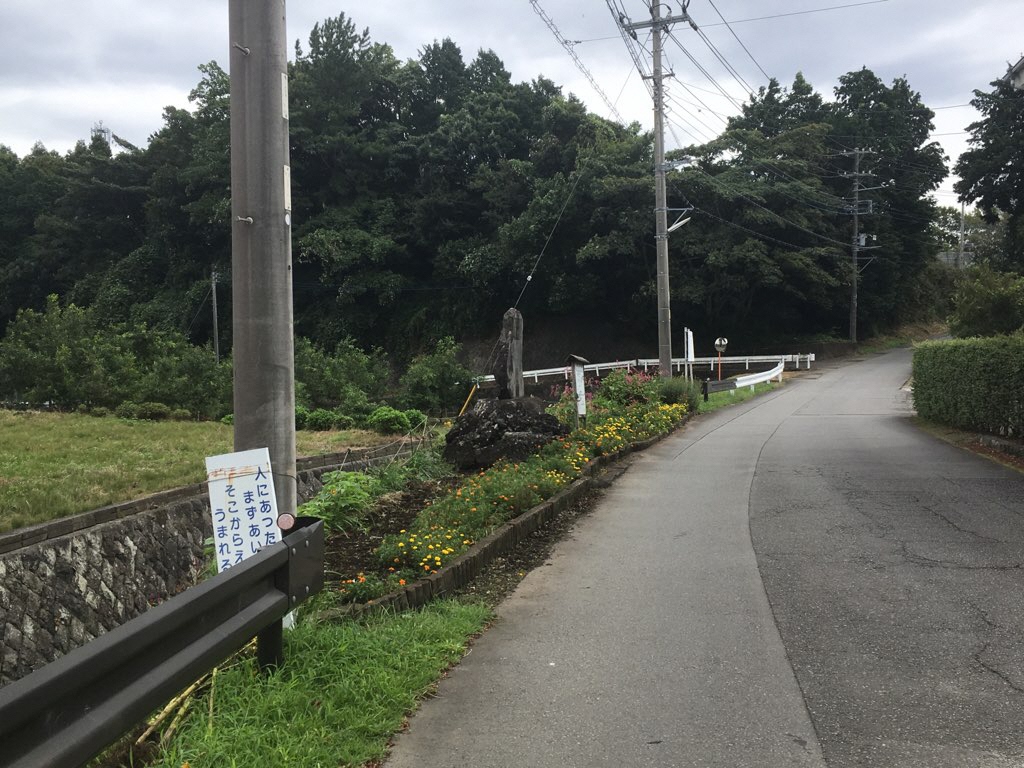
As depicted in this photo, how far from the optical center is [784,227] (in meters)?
40.5

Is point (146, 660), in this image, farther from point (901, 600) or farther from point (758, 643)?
point (901, 600)

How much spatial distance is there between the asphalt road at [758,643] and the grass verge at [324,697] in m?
0.16

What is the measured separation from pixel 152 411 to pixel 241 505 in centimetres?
1704

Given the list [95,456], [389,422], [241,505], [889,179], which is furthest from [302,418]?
[889,179]

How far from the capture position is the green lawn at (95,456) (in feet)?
32.3

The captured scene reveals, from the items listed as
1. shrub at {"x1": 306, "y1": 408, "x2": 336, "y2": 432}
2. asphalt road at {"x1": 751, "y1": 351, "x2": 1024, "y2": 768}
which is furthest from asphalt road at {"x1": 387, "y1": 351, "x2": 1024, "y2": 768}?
shrub at {"x1": 306, "y1": 408, "x2": 336, "y2": 432}

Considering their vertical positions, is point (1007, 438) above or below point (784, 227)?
below

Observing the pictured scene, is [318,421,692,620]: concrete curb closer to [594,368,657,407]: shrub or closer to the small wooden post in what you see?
the small wooden post

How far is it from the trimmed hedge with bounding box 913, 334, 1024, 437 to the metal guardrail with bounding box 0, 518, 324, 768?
13.8 m

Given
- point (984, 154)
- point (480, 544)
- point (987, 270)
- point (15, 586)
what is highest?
point (984, 154)

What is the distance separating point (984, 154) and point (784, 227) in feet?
40.2

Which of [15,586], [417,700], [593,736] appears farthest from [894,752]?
[15,586]

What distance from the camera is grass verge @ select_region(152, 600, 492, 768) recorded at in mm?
3240

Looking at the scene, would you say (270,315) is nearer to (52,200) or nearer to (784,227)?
(784,227)
